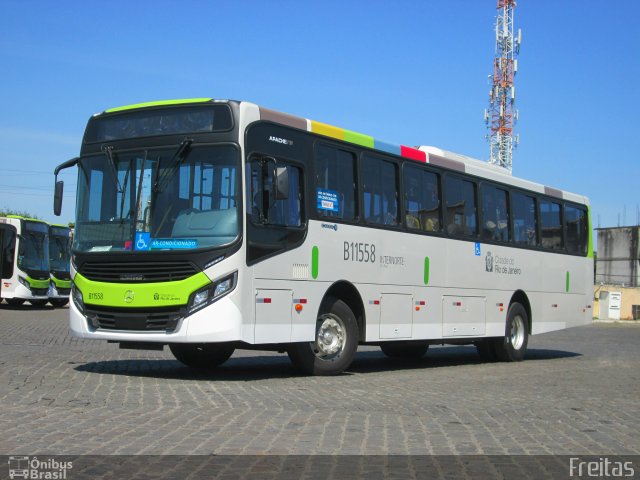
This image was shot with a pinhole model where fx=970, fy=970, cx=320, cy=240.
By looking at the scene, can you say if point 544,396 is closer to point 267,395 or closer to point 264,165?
point 267,395

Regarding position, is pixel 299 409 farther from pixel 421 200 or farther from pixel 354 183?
pixel 421 200

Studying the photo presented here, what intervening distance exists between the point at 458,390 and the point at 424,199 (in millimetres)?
4443

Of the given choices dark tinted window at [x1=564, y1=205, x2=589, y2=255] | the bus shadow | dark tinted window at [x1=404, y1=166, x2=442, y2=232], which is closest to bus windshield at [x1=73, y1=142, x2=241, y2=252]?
the bus shadow

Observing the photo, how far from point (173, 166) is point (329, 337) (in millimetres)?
3301

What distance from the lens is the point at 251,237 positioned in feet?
39.2

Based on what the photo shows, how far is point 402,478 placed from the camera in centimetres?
638

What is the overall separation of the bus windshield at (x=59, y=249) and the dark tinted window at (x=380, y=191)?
29.5 meters

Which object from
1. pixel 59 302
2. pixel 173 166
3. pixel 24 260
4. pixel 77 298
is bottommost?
pixel 59 302

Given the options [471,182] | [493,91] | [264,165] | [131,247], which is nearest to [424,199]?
[471,182]

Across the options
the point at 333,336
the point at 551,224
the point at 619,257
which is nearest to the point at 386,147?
the point at 333,336

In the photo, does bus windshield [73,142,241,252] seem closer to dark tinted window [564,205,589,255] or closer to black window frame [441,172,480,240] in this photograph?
black window frame [441,172,480,240]

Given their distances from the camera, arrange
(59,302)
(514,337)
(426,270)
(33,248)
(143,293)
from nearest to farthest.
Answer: (143,293) < (426,270) < (514,337) < (33,248) < (59,302)

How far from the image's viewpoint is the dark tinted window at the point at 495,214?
58.9 ft

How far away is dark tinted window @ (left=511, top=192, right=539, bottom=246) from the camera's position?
19083mm
